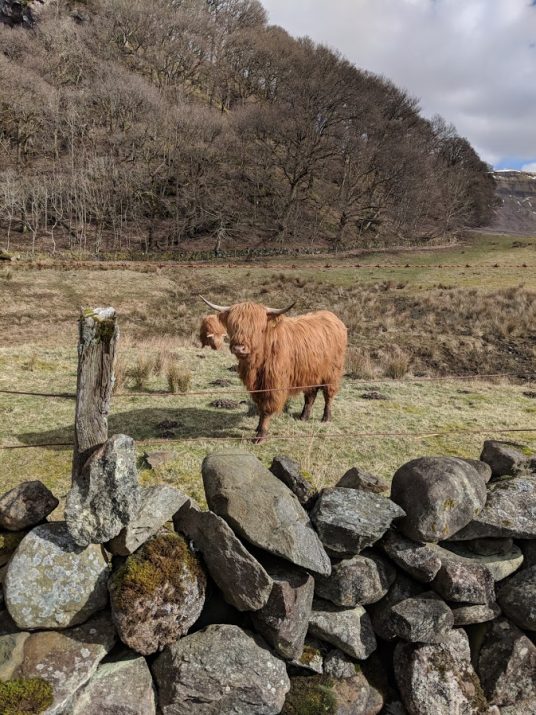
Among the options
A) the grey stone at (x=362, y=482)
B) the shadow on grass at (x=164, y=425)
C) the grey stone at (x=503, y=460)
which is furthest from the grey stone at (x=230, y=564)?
the shadow on grass at (x=164, y=425)

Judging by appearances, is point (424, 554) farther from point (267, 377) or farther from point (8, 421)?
point (8, 421)

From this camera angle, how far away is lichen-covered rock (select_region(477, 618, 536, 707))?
3287 millimetres

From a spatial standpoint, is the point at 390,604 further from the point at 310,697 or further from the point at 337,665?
the point at 310,697

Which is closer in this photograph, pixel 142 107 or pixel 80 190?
pixel 80 190

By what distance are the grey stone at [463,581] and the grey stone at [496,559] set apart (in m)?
0.13

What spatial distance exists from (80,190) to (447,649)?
→ 43051mm

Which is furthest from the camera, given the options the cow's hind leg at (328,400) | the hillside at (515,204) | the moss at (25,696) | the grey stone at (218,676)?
the hillside at (515,204)

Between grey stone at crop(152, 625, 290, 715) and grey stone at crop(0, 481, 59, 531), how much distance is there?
1.17 meters

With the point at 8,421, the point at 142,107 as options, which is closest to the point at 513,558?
the point at 8,421

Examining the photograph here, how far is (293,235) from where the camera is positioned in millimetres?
47312

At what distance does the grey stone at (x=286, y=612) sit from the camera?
9.32 feet

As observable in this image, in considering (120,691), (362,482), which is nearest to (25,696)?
(120,691)

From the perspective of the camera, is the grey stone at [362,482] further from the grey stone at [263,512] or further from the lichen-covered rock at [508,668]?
the lichen-covered rock at [508,668]

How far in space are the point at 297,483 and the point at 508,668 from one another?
6.55 feet
